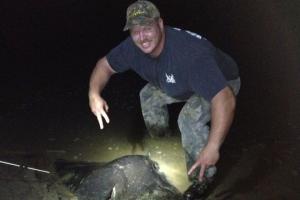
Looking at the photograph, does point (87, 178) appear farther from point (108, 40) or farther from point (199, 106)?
point (108, 40)

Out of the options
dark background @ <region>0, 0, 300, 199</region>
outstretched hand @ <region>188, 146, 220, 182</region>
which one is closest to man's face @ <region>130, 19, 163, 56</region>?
outstretched hand @ <region>188, 146, 220, 182</region>

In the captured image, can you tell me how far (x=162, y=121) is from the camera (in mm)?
4988

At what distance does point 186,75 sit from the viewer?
3801mm

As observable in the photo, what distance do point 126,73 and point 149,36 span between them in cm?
302

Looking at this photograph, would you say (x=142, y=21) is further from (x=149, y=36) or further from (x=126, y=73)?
(x=126, y=73)

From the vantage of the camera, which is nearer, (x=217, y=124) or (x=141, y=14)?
(x=217, y=124)

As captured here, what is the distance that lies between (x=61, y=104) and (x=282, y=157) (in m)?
3.11

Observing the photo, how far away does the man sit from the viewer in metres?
3.44

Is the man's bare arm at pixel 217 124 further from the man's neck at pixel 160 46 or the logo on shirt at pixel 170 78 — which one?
the man's neck at pixel 160 46

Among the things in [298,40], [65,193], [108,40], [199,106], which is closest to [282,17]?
[298,40]

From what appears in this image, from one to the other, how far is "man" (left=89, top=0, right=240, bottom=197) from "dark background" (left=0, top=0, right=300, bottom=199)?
27.0 inches

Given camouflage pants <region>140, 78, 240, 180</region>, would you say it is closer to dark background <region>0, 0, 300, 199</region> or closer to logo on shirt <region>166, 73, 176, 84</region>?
logo on shirt <region>166, 73, 176, 84</region>

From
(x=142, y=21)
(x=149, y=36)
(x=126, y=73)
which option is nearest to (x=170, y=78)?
(x=149, y=36)

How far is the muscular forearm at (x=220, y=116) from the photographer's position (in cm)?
340
